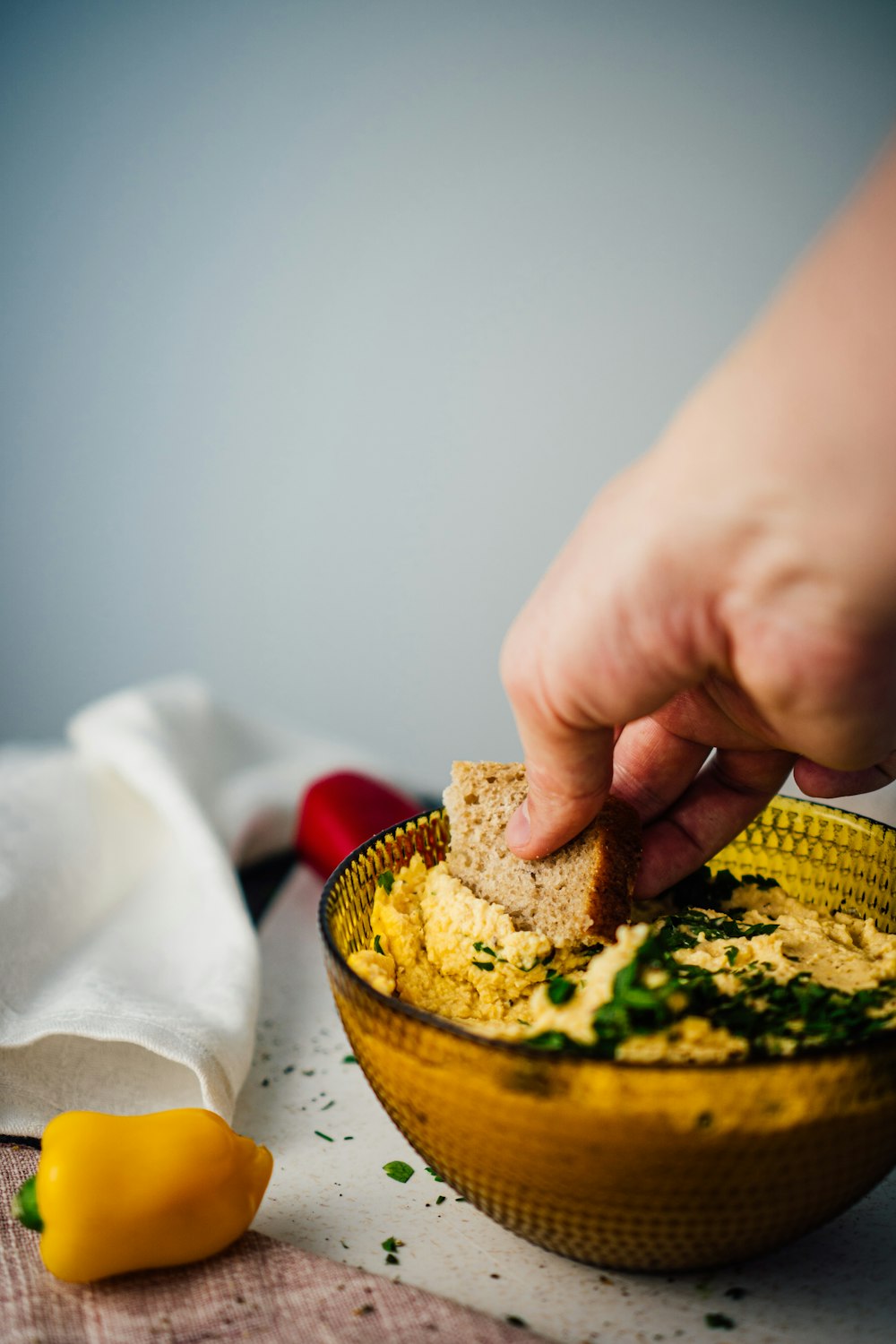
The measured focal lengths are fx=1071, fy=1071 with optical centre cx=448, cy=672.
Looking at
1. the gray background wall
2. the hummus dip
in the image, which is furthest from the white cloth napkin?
the gray background wall

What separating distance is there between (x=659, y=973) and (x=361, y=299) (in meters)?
3.56

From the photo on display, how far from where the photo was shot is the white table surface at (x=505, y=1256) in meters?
1.00

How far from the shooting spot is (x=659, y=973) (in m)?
0.92

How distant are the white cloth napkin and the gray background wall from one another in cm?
176

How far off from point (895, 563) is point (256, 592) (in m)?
3.84

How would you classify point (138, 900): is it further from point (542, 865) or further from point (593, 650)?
point (593, 650)

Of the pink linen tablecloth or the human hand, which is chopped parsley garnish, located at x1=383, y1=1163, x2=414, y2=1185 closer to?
the pink linen tablecloth

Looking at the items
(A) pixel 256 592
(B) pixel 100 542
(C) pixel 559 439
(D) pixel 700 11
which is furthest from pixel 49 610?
(D) pixel 700 11

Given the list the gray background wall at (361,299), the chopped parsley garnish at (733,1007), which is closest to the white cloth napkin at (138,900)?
the chopped parsley garnish at (733,1007)

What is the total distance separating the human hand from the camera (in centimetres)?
76

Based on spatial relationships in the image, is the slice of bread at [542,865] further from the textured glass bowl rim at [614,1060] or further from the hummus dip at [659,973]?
the textured glass bowl rim at [614,1060]

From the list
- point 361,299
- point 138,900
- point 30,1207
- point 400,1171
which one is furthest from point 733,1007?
point 361,299

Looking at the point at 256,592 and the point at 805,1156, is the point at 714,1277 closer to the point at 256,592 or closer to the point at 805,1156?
the point at 805,1156

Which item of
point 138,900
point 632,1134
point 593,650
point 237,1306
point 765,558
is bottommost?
point 138,900
